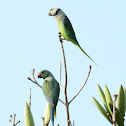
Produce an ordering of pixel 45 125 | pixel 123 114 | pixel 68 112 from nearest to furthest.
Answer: pixel 68 112 → pixel 45 125 → pixel 123 114

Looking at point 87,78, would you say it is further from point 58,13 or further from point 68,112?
point 58,13

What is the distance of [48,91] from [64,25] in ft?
2.27

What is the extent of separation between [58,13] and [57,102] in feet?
2.79

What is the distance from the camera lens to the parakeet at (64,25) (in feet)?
8.10

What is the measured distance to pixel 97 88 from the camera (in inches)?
99.5

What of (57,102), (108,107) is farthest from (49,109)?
(108,107)

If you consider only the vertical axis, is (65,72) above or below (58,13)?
below

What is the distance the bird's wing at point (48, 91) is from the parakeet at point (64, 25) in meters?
0.54

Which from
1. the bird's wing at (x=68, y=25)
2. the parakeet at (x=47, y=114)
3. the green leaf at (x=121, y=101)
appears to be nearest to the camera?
the parakeet at (x=47, y=114)

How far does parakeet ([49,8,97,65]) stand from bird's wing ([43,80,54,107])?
1.77ft

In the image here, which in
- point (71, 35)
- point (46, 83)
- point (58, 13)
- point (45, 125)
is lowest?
point (45, 125)

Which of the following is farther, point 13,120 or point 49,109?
point 13,120

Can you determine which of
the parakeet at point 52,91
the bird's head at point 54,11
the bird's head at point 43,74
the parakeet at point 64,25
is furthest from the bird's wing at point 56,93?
the bird's head at point 54,11

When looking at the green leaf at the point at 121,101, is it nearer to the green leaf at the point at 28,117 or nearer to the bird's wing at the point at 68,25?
the bird's wing at the point at 68,25
